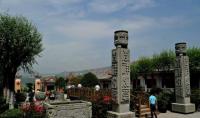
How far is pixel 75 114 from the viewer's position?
41.9ft

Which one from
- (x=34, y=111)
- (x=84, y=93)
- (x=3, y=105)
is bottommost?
(x=3, y=105)

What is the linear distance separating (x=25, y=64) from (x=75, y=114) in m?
13.0

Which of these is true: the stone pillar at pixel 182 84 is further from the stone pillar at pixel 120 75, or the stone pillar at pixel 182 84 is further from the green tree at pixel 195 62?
the green tree at pixel 195 62

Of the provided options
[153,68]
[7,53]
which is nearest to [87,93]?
[7,53]

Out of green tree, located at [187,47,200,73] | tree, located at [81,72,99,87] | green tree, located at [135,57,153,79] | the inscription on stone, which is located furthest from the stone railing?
green tree, located at [187,47,200,73]

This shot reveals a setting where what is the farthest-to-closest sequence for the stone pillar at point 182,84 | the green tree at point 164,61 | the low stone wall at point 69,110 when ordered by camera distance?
the green tree at point 164,61 < the stone pillar at point 182,84 < the low stone wall at point 69,110

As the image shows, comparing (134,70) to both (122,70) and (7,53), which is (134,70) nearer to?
(7,53)

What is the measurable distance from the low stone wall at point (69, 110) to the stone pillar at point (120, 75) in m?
1.28

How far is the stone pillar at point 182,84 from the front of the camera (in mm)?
17781

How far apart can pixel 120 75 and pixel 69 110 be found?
3.06 metres

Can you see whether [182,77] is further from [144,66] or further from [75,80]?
[75,80]

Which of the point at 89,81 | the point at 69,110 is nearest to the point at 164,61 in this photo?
the point at 89,81

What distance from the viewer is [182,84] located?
17.9m

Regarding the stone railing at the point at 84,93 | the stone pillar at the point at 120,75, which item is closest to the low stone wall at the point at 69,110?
the stone pillar at the point at 120,75
